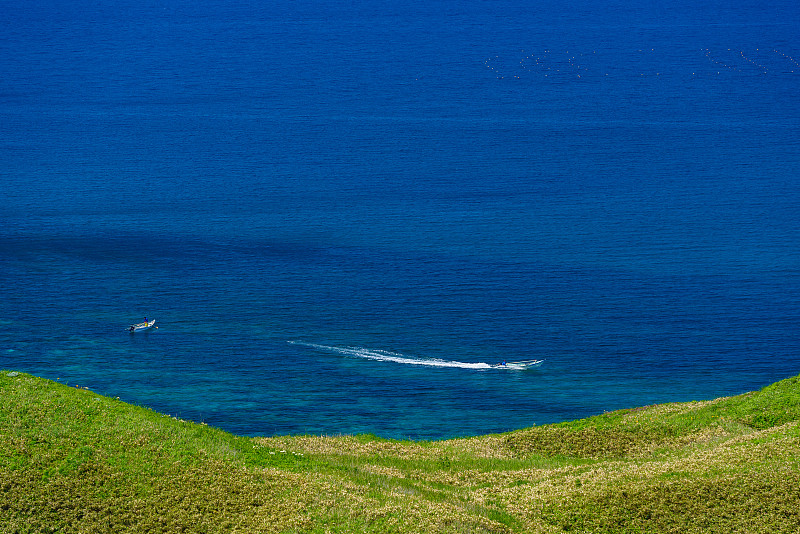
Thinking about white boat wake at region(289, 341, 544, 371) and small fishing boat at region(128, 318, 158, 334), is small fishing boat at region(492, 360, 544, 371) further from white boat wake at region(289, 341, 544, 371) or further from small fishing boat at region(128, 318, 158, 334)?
small fishing boat at region(128, 318, 158, 334)

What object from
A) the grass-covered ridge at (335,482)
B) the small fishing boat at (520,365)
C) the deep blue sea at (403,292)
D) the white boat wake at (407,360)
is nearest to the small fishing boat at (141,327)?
the deep blue sea at (403,292)

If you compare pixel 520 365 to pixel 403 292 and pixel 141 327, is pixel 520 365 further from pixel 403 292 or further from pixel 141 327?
pixel 141 327

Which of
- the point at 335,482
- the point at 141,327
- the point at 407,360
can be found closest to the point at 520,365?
the point at 407,360

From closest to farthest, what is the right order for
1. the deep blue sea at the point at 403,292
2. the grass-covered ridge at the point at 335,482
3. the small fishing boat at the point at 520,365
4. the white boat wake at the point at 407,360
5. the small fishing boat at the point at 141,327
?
the grass-covered ridge at the point at 335,482 → the deep blue sea at the point at 403,292 → the small fishing boat at the point at 520,365 → the white boat wake at the point at 407,360 → the small fishing boat at the point at 141,327

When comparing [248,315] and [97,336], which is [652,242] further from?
[97,336]

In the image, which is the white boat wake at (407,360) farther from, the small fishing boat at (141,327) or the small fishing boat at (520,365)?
the small fishing boat at (141,327)

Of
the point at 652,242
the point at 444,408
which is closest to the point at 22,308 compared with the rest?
the point at 444,408

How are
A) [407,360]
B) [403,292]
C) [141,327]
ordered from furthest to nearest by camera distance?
[403,292] < [141,327] < [407,360]
